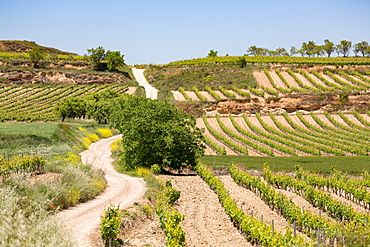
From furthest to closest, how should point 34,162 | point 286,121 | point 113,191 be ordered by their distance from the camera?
point 286,121 < point 113,191 < point 34,162

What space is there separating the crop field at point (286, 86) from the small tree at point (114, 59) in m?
27.1

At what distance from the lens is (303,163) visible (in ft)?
118

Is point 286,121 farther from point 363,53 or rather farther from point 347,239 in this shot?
point 363,53

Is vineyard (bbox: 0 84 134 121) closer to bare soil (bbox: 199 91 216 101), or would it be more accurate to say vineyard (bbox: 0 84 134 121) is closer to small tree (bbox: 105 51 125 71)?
small tree (bbox: 105 51 125 71)

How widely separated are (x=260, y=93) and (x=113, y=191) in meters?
58.2

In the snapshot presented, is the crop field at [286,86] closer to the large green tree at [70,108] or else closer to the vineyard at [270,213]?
the large green tree at [70,108]

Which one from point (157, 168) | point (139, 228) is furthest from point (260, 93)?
point (139, 228)

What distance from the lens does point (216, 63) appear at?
4633 inches

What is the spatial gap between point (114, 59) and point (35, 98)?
28537 millimetres

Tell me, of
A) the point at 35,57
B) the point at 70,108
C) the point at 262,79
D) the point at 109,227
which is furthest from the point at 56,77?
the point at 109,227

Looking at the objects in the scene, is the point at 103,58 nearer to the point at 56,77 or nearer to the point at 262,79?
the point at 56,77

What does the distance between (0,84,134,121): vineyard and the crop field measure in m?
20.8

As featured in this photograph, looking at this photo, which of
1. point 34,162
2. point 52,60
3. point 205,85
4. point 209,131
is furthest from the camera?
point 52,60

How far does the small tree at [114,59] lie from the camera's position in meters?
107
